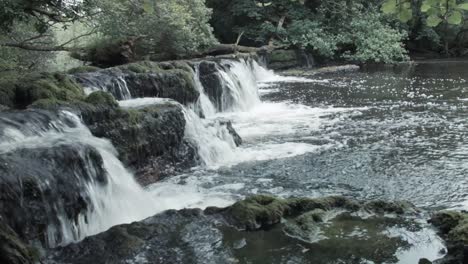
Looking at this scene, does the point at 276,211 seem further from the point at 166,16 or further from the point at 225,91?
the point at 166,16

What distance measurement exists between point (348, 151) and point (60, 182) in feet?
17.6

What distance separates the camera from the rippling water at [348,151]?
7.11m

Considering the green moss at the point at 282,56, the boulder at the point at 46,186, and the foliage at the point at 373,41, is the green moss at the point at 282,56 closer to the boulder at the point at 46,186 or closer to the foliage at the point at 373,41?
the foliage at the point at 373,41

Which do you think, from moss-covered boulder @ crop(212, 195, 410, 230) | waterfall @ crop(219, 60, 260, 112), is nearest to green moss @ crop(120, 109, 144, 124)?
moss-covered boulder @ crop(212, 195, 410, 230)

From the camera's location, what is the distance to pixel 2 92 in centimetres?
808

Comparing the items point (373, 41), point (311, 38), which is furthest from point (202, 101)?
point (373, 41)

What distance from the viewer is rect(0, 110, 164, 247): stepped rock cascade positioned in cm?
510

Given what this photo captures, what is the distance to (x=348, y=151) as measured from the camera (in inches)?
360

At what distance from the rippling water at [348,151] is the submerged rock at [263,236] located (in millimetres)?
1374

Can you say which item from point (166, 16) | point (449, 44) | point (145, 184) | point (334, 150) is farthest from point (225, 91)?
point (449, 44)

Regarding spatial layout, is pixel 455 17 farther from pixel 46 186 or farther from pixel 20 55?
pixel 20 55

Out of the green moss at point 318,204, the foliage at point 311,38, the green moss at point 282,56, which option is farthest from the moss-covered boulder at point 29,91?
the foliage at point 311,38

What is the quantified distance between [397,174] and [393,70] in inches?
710

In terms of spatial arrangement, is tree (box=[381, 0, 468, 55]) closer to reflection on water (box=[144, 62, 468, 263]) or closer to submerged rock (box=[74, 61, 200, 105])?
reflection on water (box=[144, 62, 468, 263])
